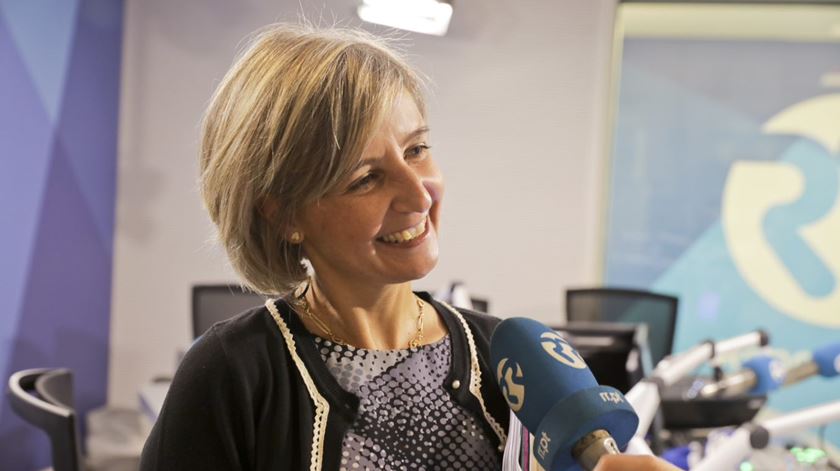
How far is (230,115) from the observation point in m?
1.07

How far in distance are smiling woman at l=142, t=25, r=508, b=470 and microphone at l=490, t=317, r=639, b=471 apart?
14 centimetres

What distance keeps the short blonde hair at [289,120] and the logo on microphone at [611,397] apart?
1.22 ft

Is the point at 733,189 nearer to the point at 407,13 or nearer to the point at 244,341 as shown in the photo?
the point at 407,13

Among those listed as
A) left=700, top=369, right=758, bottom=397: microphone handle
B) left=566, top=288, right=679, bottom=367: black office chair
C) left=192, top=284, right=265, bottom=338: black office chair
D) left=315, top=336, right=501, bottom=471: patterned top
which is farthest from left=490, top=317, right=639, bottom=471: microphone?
left=566, top=288, right=679, bottom=367: black office chair

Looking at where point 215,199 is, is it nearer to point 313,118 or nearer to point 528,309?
point 313,118

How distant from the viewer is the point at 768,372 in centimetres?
184

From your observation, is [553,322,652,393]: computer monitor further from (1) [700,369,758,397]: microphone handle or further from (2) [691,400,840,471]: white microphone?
(2) [691,400,840,471]: white microphone

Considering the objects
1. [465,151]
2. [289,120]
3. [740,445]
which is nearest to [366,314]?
[289,120]

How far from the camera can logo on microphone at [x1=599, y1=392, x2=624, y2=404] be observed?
818mm

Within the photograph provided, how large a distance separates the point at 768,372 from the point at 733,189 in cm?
360

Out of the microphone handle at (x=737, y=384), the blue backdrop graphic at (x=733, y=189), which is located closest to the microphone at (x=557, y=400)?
the microphone handle at (x=737, y=384)

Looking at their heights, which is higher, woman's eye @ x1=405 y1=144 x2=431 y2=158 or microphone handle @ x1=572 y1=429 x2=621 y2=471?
woman's eye @ x1=405 y1=144 x2=431 y2=158

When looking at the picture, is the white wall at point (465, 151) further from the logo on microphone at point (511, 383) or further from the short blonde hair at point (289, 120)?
the logo on microphone at point (511, 383)

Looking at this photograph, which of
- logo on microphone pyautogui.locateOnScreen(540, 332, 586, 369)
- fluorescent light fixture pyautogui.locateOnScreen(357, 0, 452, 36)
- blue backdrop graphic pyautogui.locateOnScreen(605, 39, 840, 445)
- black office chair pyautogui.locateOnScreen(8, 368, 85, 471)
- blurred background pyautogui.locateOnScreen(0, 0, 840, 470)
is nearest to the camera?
logo on microphone pyautogui.locateOnScreen(540, 332, 586, 369)
